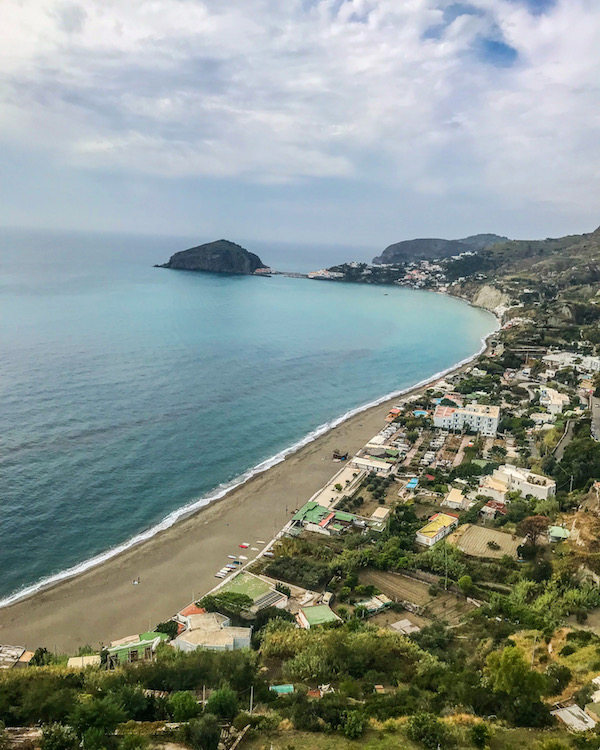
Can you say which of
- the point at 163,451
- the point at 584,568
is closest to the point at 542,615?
the point at 584,568

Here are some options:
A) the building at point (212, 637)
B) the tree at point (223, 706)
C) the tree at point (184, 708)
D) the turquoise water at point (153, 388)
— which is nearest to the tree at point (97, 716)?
the tree at point (184, 708)

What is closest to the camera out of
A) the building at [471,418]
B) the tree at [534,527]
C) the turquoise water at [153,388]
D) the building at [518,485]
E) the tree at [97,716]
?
the tree at [97,716]

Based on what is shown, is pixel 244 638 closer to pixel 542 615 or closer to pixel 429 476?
pixel 542 615

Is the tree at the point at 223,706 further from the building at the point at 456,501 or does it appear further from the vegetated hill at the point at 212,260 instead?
the vegetated hill at the point at 212,260

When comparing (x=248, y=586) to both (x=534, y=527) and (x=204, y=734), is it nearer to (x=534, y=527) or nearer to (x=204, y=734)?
(x=204, y=734)

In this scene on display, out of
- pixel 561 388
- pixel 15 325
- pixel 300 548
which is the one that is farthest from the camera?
pixel 15 325

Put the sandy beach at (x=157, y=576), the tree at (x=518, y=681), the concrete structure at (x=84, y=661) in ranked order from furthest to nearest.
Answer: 1. the sandy beach at (x=157, y=576)
2. the concrete structure at (x=84, y=661)
3. the tree at (x=518, y=681)

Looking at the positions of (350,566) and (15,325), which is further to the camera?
(15,325)
